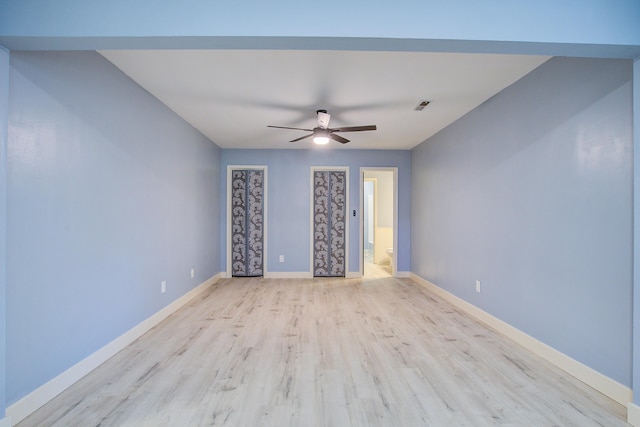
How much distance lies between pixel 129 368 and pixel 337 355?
1.59 metres

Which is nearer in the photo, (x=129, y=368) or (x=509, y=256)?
(x=129, y=368)

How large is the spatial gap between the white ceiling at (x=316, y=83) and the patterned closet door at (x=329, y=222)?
1.68 meters

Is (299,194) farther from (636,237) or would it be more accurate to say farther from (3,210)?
(636,237)

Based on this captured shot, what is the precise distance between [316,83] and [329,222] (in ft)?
10.5

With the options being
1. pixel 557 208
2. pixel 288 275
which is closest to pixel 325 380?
pixel 557 208

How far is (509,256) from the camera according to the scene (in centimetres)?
283

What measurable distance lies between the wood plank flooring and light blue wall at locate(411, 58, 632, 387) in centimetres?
35

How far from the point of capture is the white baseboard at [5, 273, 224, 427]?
166 centimetres

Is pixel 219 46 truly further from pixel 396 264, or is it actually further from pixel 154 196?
pixel 396 264

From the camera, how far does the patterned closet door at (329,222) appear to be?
5582 mm

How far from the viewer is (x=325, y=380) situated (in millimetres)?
2078

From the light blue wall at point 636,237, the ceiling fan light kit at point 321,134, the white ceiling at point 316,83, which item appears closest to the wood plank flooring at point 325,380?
the light blue wall at point 636,237

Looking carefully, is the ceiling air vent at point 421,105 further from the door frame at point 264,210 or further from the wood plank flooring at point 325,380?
the door frame at point 264,210

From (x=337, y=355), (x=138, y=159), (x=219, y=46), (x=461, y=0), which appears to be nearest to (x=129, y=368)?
(x=337, y=355)
